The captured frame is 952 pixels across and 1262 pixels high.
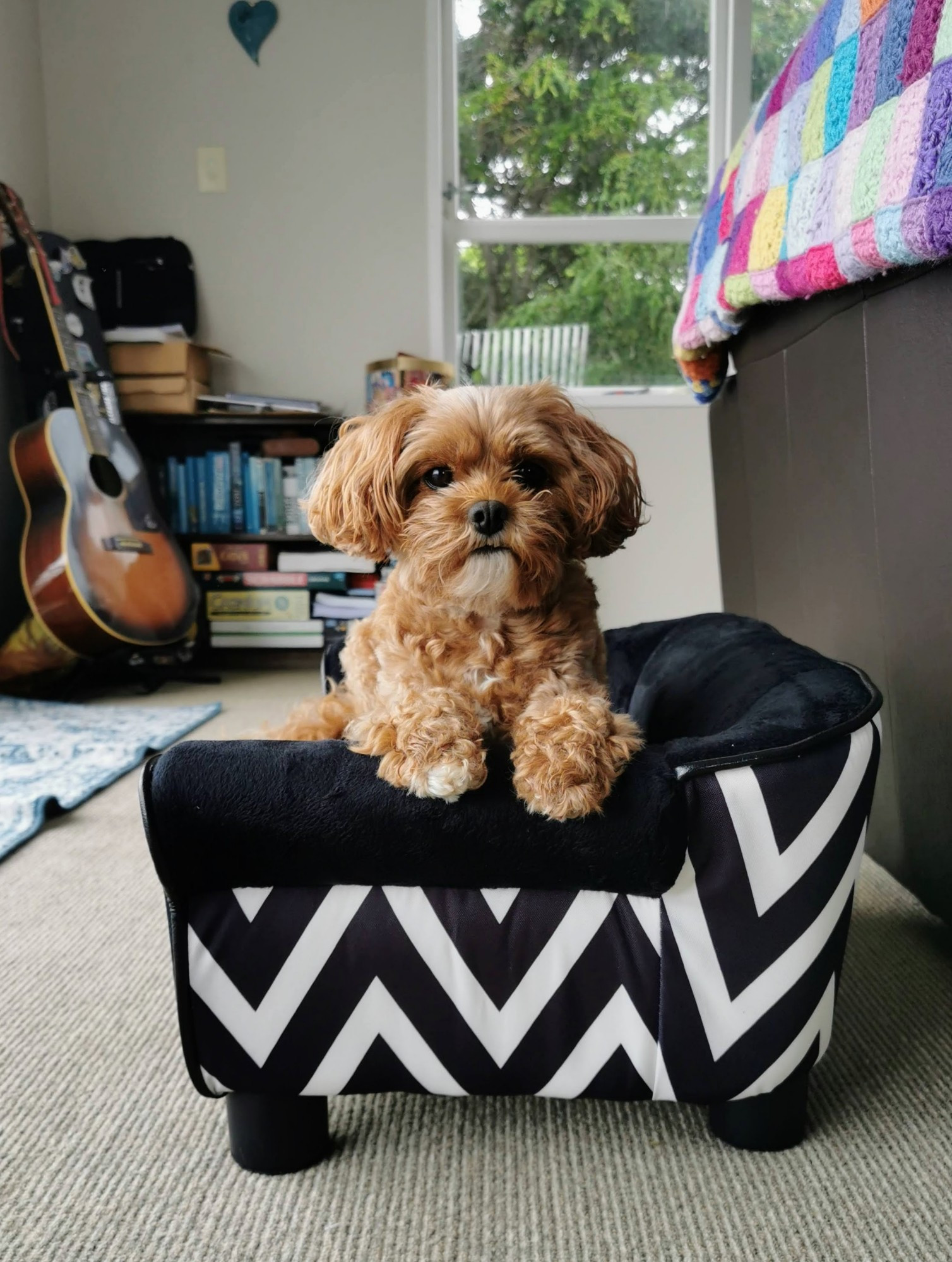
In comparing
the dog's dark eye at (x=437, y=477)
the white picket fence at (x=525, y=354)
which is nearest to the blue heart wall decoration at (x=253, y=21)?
the white picket fence at (x=525, y=354)

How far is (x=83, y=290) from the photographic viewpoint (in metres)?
3.39

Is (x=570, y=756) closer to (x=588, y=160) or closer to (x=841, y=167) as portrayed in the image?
(x=841, y=167)

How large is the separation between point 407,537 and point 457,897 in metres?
0.42

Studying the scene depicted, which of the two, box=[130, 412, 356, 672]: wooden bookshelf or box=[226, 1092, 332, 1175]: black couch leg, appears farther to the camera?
box=[130, 412, 356, 672]: wooden bookshelf

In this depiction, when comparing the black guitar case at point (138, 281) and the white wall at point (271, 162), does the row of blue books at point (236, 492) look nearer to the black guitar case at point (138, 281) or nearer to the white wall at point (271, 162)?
the white wall at point (271, 162)

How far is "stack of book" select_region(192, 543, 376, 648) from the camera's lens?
11.9 feet

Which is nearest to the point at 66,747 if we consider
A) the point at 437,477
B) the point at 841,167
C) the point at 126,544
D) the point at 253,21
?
the point at 126,544

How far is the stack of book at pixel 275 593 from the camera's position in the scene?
11.9ft

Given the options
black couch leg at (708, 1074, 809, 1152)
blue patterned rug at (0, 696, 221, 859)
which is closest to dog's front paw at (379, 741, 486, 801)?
black couch leg at (708, 1074, 809, 1152)

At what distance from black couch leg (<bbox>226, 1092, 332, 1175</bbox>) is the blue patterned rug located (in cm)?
106

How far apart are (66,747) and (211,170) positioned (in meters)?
2.42

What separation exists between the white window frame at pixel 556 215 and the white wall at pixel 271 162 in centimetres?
6

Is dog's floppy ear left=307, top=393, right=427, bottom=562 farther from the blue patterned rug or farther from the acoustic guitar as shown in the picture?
the acoustic guitar

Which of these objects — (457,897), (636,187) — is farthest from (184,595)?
(457,897)
